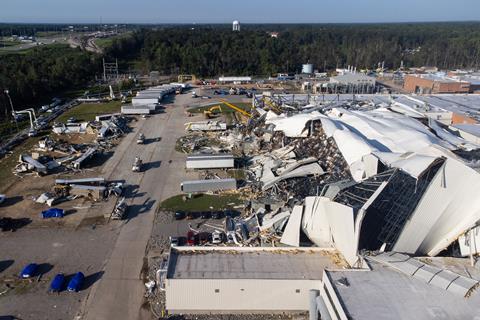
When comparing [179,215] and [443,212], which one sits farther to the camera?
[179,215]

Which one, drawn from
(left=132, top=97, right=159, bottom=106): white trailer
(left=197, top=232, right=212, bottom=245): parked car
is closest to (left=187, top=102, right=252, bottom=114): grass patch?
(left=132, top=97, right=159, bottom=106): white trailer

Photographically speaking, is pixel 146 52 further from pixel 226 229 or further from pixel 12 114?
pixel 226 229

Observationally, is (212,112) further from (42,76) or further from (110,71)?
(110,71)

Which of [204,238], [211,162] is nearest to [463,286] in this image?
[204,238]

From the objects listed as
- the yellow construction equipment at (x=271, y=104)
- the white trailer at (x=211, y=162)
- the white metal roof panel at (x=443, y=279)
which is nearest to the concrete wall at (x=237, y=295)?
the white metal roof panel at (x=443, y=279)

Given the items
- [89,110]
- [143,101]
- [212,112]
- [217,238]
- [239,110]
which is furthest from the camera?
[143,101]

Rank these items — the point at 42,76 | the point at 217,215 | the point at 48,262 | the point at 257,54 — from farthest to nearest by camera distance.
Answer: the point at 257,54 < the point at 42,76 < the point at 217,215 < the point at 48,262

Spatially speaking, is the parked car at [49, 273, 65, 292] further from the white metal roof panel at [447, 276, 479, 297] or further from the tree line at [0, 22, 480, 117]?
the tree line at [0, 22, 480, 117]
